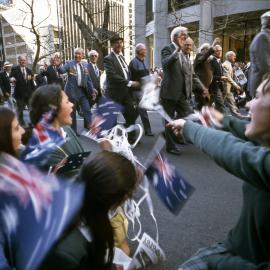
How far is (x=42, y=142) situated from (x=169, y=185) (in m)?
0.86

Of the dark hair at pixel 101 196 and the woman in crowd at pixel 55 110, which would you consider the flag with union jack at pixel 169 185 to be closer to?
the dark hair at pixel 101 196

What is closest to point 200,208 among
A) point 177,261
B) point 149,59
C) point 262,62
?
point 177,261

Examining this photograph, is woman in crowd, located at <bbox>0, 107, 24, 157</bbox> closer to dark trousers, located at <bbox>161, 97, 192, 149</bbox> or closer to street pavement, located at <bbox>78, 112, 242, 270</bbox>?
street pavement, located at <bbox>78, 112, 242, 270</bbox>

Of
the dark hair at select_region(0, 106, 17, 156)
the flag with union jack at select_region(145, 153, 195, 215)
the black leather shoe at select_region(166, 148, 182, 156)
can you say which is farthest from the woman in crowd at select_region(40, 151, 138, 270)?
the black leather shoe at select_region(166, 148, 182, 156)

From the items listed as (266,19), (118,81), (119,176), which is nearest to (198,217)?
(119,176)

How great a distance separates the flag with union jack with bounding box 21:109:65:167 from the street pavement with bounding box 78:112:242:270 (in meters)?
1.04

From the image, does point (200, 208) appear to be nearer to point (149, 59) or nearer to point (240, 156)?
point (240, 156)

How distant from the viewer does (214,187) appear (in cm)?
359

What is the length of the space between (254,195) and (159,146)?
0.65m

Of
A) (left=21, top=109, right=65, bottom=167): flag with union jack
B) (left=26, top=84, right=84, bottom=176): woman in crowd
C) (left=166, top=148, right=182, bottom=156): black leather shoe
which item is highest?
(left=26, top=84, right=84, bottom=176): woman in crowd

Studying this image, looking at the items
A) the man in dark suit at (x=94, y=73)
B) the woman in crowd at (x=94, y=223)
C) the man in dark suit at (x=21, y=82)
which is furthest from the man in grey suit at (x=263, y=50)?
the man in dark suit at (x=21, y=82)

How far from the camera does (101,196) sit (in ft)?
4.32

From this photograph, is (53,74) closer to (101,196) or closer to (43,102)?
(43,102)

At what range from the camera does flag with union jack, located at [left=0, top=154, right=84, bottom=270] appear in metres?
1.06
